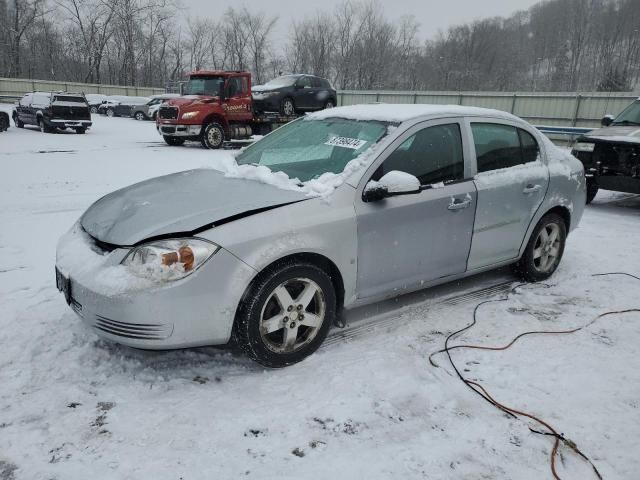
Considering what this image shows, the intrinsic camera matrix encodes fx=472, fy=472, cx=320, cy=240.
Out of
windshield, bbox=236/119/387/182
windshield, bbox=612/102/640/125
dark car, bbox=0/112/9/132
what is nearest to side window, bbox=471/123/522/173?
windshield, bbox=236/119/387/182

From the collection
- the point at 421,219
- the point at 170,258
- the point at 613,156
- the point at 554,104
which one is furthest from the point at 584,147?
the point at 554,104

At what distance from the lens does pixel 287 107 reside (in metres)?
18.4

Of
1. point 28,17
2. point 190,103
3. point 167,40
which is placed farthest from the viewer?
point 167,40

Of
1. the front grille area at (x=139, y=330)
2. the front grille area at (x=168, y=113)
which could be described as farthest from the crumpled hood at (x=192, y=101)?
the front grille area at (x=139, y=330)

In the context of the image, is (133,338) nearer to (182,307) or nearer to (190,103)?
(182,307)

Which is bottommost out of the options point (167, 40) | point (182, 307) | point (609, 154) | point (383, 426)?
point (383, 426)

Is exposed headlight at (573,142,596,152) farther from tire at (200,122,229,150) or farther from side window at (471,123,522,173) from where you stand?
tire at (200,122,229,150)

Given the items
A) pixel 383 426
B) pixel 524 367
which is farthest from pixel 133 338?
pixel 524 367

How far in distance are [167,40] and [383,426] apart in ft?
239

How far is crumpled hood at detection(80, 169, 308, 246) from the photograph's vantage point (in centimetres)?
279

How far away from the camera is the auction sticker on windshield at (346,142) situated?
3.52 m

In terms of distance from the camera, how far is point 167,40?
65750 mm

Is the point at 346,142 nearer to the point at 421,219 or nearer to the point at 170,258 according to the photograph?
the point at 421,219

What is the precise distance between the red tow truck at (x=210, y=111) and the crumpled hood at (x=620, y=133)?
36.5 feet
